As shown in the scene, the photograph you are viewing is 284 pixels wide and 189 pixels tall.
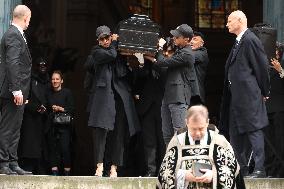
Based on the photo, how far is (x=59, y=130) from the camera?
11.6 metres

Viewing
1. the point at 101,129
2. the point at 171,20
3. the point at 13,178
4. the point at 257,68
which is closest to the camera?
the point at 13,178

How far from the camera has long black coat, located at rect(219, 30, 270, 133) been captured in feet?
30.2

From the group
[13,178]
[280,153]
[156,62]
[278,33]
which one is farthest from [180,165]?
[278,33]

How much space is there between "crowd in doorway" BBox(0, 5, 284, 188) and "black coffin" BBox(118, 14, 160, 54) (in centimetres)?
10

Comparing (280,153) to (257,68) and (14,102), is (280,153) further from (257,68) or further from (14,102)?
(14,102)

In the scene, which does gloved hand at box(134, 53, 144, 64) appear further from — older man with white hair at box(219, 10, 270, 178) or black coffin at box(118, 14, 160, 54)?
older man with white hair at box(219, 10, 270, 178)

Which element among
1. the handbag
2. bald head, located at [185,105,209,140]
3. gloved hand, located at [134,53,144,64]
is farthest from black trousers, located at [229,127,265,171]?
the handbag

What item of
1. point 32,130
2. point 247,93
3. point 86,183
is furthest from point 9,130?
point 247,93

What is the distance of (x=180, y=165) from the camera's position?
6.70m

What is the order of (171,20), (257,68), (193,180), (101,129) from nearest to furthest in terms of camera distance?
(193,180) < (257,68) < (101,129) < (171,20)

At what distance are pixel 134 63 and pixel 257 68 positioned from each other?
1.83 meters

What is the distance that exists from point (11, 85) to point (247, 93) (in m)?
2.86

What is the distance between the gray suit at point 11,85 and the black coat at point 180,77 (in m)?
1.76

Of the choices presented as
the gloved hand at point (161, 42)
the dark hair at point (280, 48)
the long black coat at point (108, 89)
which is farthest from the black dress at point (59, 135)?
the dark hair at point (280, 48)
